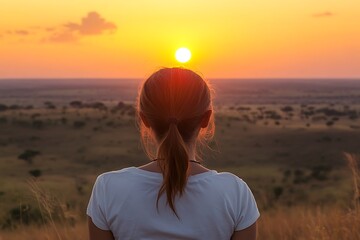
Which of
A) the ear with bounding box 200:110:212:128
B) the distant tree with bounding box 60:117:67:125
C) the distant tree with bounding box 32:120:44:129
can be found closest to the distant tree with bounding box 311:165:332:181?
the distant tree with bounding box 60:117:67:125

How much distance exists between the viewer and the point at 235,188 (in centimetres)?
214

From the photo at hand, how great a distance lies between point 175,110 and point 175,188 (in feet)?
0.91

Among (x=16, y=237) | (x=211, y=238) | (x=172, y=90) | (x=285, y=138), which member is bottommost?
(x=285, y=138)

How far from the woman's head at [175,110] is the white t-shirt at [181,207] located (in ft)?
0.17

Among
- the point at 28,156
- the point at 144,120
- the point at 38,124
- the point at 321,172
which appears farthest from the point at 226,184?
the point at 38,124

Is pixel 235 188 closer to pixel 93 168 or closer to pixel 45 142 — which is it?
pixel 93 168

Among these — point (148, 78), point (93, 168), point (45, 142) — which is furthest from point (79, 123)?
point (148, 78)

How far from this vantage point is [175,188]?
6.82 ft

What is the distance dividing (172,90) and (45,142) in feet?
106

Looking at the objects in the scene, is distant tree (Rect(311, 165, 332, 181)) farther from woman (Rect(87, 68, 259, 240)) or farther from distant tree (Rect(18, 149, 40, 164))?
woman (Rect(87, 68, 259, 240))

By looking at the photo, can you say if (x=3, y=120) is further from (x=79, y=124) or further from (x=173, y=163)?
(x=173, y=163)

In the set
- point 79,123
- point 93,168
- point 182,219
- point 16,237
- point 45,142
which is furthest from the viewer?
point 79,123

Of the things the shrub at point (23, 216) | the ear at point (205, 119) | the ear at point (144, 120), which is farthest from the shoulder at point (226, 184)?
the shrub at point (23, 216)

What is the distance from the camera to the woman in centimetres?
211
